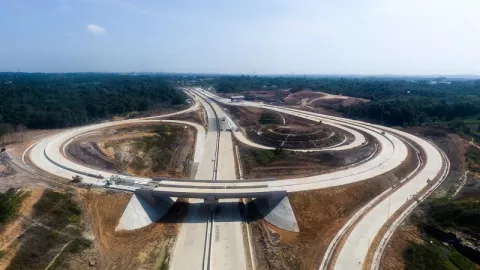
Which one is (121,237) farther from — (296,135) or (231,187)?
(296,135)

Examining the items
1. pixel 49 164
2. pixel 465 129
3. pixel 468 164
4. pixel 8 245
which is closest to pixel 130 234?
pixel 8 245

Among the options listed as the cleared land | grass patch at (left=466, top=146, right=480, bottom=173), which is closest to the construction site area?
the cleared land

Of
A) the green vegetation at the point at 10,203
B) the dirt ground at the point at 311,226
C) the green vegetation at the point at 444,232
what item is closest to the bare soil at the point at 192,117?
the dirt ground at the point at 311,226

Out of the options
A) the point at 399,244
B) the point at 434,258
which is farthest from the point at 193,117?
the point at 434,258

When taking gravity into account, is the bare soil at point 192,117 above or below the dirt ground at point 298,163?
above

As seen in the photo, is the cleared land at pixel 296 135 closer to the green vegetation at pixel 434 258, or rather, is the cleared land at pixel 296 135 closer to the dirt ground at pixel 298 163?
the dirt ground at pixel 298 163

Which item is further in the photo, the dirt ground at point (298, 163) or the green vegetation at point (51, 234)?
the dirt ground at point (298, 163)
